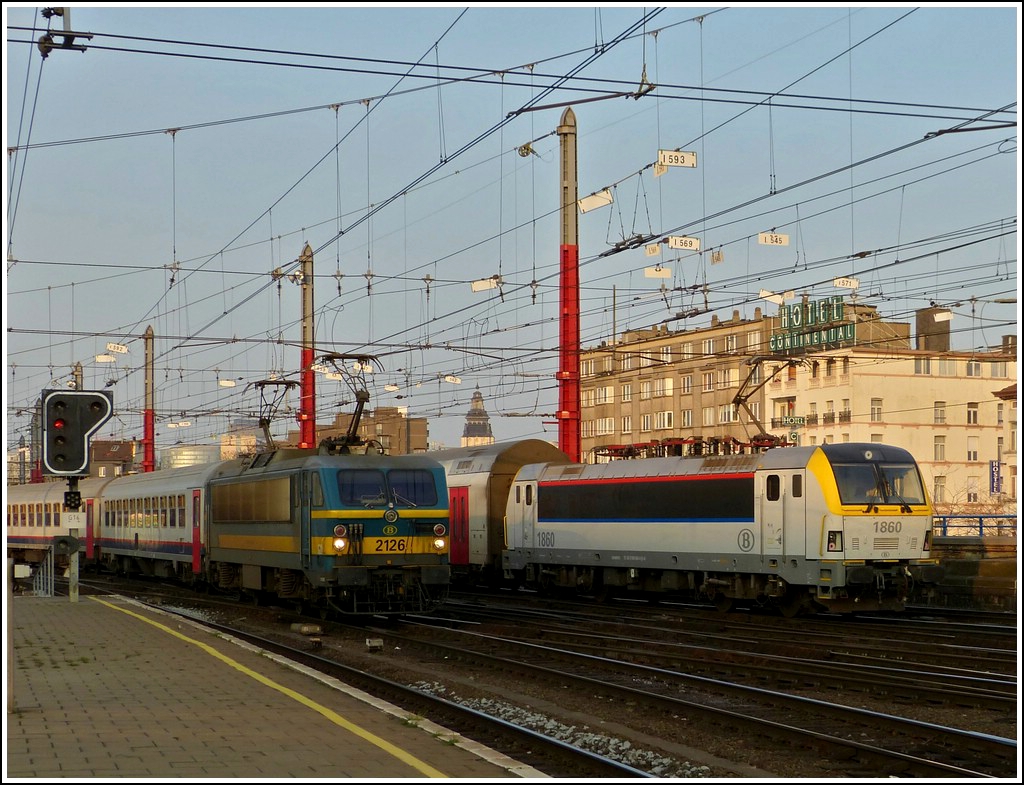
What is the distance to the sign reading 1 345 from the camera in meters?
23.7

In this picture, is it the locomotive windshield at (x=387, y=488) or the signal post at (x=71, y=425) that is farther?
the locomotive windshield at (x=387, y=488)

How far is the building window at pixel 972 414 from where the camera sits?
89.7m

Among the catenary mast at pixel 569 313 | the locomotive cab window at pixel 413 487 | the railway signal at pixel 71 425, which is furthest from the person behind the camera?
the catenary mast at pixel 569 313

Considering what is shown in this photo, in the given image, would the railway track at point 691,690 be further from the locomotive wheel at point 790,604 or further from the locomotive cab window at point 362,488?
the locomotive cab window at point 362,488

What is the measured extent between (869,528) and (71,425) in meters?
15.6

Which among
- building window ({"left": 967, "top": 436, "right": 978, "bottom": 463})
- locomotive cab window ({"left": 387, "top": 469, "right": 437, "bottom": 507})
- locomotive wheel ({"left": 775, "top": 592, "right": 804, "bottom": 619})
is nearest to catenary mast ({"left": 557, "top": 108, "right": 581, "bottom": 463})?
locomotive cab window ({"left": 387, "top": 469, "right": 437, "bottom": 507})

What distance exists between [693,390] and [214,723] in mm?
94652

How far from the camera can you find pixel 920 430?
88312 mm

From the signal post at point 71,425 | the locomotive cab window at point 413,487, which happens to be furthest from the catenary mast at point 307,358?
the signal post at point 71,425

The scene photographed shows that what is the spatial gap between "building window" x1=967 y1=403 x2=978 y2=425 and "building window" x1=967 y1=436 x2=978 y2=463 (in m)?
1.06

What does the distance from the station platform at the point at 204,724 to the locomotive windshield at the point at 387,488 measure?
5.34m

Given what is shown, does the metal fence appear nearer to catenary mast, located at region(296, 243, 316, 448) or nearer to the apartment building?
catenary mast, located at region(296, 243, 316, 448)

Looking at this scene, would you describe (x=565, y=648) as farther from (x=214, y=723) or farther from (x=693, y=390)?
(x=693, y=390)

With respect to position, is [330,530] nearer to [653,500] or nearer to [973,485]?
[653,500]
